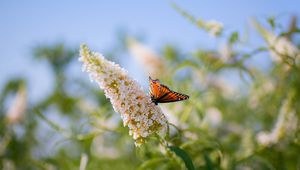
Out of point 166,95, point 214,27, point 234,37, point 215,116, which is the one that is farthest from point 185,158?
point 215,116

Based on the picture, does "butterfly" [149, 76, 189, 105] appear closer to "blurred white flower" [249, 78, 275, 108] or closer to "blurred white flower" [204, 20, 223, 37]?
"blurred white flower" [204, 20, 223, 37]

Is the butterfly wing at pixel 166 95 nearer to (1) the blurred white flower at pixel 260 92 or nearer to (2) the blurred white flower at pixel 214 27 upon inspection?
(2) the blurred white flower at pixel 214 27

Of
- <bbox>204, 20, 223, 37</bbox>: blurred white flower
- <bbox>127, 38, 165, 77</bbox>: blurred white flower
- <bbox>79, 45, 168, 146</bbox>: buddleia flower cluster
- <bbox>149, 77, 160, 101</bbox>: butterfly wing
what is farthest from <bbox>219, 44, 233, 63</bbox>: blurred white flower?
<bbox>79, 45, 168, 146</bbox>: buddleia flower cluster

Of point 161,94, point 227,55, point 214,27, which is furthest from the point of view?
point 227,55

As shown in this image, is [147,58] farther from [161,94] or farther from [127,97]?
[127,97]

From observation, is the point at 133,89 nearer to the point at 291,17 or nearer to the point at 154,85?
the point at 154,85
